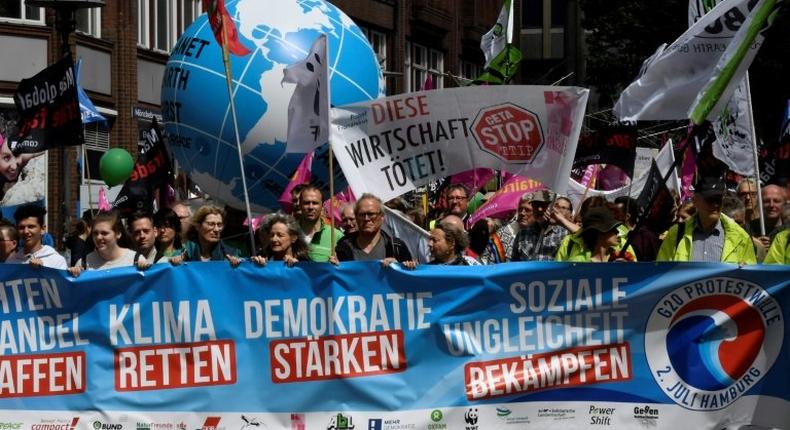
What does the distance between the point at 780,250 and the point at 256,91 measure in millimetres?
4159

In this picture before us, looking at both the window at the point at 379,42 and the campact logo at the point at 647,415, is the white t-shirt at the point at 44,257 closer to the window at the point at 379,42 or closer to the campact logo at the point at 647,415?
the campact logo at the point at 647,415

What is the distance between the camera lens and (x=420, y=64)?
45.5m

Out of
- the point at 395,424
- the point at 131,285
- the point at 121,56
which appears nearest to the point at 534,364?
the point at 395,424

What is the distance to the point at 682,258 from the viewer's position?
357 inches

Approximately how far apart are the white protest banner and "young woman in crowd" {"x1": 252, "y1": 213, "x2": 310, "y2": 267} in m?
0.61

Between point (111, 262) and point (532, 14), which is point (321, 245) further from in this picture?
point (532, 14)

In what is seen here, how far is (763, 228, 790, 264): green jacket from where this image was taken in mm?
8977

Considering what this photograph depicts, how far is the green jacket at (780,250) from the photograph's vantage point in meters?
8.98

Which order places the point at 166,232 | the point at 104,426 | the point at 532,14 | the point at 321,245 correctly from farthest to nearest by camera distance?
the point at 532,14 < the point at 166,232 < the point at 321,245 < the point at 104,426

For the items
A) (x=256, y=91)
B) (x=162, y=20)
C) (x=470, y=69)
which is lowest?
(x=256, y=91)

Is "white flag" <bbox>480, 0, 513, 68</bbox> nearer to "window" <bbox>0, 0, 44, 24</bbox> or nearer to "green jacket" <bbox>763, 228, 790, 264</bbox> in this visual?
"window" <bbox>0, 0, 44, 24</bbox>

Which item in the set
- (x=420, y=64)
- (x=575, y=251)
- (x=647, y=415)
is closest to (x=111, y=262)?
(x=575, y=251)

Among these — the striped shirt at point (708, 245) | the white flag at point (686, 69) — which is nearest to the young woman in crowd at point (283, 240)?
the white flag at point (686, 69)

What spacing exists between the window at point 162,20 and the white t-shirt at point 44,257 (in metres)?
19.4
